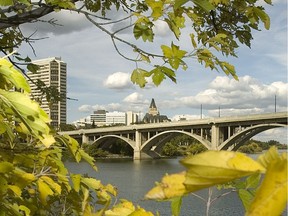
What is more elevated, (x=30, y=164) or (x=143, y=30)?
(x=143, y=30)

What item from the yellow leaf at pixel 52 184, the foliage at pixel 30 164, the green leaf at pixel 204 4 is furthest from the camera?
the yellow leaf at pixel 52 184

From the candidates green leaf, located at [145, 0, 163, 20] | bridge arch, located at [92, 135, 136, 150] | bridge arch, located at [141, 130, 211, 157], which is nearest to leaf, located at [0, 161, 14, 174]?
green leaf, located at [145, 0, 163, 20]

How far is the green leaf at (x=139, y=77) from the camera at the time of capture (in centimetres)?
168

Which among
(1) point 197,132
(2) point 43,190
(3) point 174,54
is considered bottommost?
(1) point 197,132

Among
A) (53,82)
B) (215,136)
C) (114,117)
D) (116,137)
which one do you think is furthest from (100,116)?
(53,82)

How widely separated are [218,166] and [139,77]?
138 cm

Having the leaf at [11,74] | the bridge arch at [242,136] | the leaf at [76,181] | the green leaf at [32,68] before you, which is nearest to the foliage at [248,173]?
the leaf at [11,74]

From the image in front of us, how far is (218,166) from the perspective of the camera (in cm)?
33

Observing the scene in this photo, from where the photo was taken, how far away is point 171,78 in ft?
5.14

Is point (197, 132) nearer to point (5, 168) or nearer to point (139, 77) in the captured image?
point (139, 77)

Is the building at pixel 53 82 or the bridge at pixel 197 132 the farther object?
the bridge at pixel 197 132

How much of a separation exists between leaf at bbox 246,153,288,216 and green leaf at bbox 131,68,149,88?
1372 millimetres

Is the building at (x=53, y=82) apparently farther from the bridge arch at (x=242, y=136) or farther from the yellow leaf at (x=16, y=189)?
the bridge arch at (x=242, y=136)

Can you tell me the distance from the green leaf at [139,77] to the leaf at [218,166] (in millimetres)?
1341
